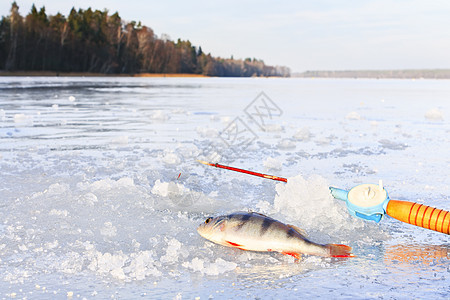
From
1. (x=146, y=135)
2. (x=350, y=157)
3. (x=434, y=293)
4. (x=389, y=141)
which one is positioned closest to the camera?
(x=434, y=293)

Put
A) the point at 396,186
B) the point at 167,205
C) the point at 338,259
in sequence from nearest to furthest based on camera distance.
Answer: the point at 338,259 < the point at 167,205 < the point at 396,186

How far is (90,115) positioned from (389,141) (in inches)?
356

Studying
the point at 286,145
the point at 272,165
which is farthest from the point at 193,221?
the point at 286,145

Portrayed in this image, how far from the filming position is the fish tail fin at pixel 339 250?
10.0 feet

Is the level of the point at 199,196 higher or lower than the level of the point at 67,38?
lower

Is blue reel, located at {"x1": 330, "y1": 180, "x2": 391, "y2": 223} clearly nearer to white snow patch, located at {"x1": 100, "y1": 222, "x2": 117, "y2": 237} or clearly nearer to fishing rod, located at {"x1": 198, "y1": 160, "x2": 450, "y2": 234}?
fishing rod, located at {"x1": 198, "y1": 160, "x2": 450, "y2": 234}

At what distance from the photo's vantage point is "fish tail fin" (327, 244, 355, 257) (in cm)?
305

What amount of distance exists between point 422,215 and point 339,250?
65 centimetres

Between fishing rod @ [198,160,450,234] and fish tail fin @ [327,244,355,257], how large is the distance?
38 centimetres

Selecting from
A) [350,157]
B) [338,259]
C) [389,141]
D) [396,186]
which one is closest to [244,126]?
[389,141]

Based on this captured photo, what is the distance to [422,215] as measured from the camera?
3.21 metres

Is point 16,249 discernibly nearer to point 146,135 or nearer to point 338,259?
point 338,259

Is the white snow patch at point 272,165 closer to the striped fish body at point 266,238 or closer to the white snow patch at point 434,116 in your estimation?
the striped fish body at point 266,238

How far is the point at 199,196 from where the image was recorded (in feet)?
15.3
